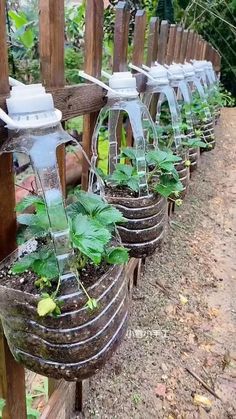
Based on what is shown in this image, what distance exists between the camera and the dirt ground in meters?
1.44

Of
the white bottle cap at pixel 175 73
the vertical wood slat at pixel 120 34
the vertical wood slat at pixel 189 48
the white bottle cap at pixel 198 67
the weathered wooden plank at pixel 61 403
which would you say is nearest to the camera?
the weathered wooden plank at pixel 61 403

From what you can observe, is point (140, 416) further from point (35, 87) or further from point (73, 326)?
point (35, 87)

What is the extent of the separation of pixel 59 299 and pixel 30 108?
13.4 inches

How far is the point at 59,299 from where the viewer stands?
28.8 inches

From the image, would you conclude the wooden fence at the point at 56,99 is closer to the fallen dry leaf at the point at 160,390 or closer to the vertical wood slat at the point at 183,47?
the fallen dry leaf at the point at 160,390

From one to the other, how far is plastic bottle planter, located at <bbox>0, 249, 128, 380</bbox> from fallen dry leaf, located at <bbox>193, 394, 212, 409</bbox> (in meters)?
0.80

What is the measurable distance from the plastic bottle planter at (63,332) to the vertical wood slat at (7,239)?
0.14 m

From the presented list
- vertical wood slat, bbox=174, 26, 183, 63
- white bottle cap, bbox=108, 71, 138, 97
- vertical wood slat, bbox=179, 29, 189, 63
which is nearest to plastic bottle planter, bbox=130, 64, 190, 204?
white bottle cap, bbox=108, 71, 138, 97

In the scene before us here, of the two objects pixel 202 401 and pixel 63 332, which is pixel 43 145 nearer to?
pixel 63 332

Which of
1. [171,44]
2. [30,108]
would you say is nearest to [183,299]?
[30,108]

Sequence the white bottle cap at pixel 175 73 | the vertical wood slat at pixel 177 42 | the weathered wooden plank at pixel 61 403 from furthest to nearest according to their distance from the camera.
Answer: the vertical wood slat at pixel 177 42 → the white bottle cap at pixel 175 73 → the weathered wooden plank at pixel 61 403

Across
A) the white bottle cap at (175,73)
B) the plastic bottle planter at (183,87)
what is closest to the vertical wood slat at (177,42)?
the plastic bottle planter at (183,87)

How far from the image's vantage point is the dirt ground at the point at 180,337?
4.73 feet

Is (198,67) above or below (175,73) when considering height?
below
